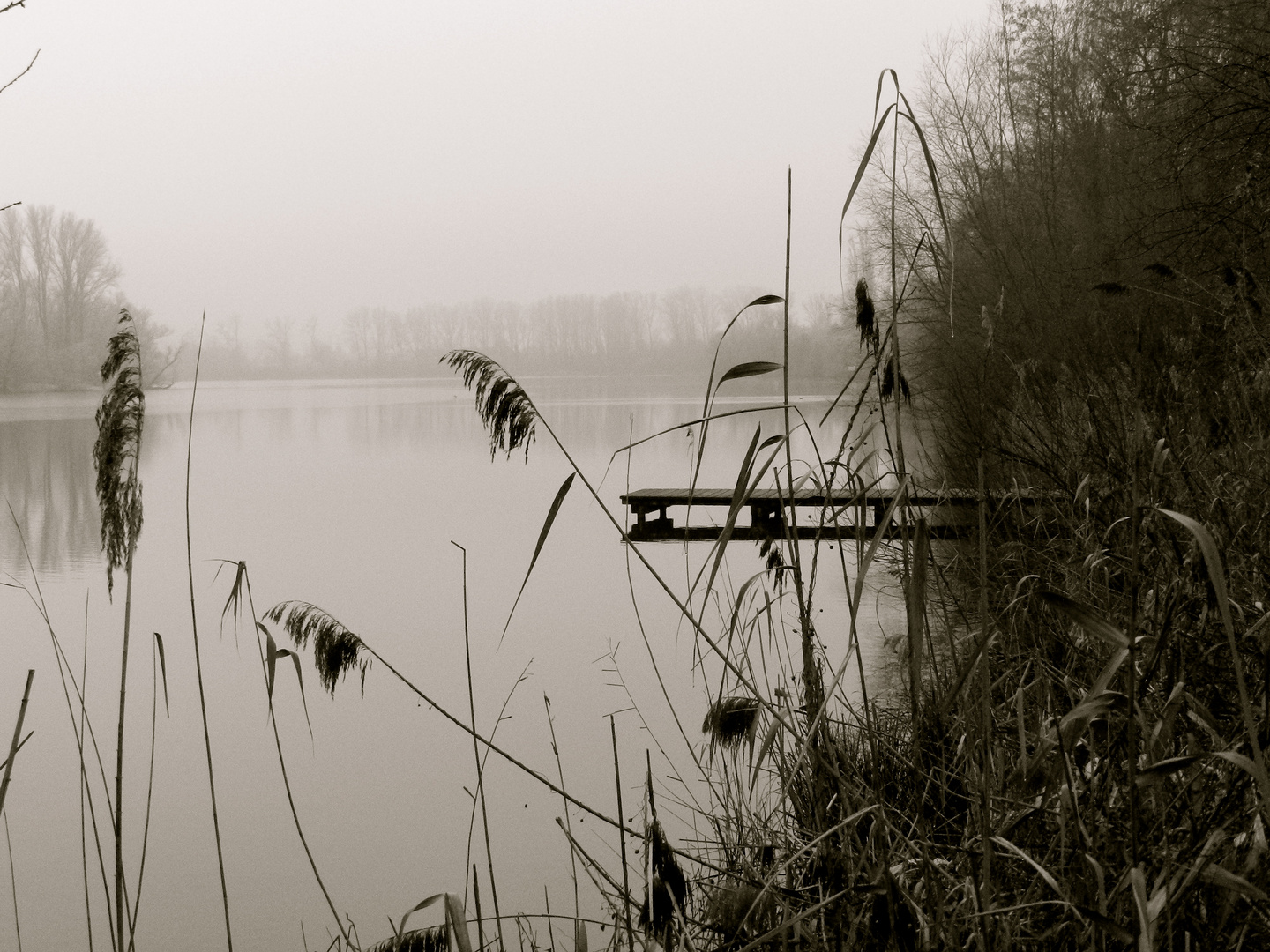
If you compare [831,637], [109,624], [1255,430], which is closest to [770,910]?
[1255,430]

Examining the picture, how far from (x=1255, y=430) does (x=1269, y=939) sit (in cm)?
203

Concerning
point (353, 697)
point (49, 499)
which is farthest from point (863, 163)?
point (49, 499)

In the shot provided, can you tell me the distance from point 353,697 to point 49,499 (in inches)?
345

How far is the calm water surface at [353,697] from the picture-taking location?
3.69 m

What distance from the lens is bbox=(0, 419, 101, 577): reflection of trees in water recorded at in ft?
30.6

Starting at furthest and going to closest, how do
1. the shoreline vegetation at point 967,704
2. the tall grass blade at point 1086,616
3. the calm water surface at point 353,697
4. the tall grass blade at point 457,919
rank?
the calm water surface at point 353,697, the tall grass blade at point 457,919, the shoreline vegetation at point 967,704, the tall grass blade at point 1086,616

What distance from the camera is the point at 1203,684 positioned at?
1681mm

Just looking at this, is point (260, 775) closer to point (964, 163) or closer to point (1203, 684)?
point (1203, 684)

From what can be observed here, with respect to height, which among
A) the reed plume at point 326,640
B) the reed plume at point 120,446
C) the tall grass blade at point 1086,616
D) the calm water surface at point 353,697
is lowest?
the calm water surface at point 353,697

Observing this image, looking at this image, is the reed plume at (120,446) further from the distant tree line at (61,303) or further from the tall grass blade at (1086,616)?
the distant tree line at (61,303)

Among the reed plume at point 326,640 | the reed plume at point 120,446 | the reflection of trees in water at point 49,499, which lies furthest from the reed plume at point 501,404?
the reflection of trees in water at point 49,499

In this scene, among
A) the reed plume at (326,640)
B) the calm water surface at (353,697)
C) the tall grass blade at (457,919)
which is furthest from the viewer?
the calm water surface at (353,697)

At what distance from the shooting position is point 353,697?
5.61m

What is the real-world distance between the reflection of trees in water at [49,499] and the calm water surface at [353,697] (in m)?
0.07
